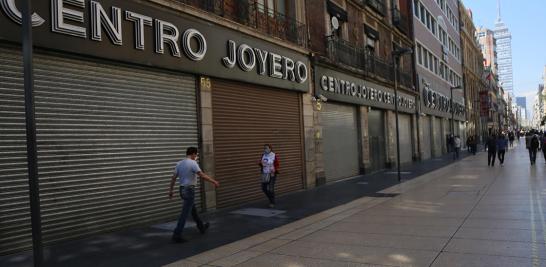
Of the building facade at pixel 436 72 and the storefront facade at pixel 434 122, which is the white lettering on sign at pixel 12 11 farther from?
the storefront facade at pixel 434 122

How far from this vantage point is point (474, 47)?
68.4 m

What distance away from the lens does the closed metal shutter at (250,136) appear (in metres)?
12.1

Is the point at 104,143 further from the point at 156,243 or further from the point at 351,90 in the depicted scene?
the point at 351,90

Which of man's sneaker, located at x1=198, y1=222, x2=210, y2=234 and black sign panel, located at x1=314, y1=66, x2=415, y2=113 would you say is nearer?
man's sneaker, located at x1=198, y1=222, x2=210, y2=234

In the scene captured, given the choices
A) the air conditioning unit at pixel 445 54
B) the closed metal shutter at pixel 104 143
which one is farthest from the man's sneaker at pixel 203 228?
the air conditioning unit at pixel 445 54

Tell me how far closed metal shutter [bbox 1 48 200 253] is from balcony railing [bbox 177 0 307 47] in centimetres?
232

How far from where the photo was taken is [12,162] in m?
7.39

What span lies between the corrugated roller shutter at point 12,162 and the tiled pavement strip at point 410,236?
2.70m

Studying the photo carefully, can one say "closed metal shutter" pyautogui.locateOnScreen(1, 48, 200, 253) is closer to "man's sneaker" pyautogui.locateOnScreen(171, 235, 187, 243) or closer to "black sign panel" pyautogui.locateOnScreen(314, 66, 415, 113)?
"man's sneaker" pyautogui.locateOnScreen(171, 235, 187, 243)

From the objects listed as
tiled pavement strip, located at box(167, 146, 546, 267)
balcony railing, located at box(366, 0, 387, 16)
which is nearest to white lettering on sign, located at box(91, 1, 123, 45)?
tiled pavement strip, located at box(167, 146, 546, 267)

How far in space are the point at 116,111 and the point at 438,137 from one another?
1338 inches

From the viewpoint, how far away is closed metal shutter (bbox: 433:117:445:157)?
123ft

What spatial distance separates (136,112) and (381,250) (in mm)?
5462

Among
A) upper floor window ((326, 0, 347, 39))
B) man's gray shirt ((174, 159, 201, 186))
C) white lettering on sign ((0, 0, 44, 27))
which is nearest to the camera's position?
white lettering on sign ((0, 0, 44, 27))
